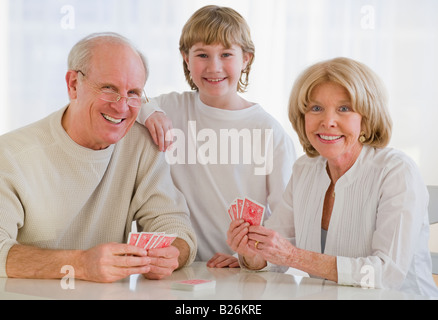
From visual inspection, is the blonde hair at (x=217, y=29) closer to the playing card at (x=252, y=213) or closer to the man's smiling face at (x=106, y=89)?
the man's smiling face at (x=106, y=89)

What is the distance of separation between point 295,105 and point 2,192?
1080mm

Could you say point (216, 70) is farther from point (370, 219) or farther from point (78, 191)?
point (370, 219)

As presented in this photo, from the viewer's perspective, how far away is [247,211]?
1.85 metres

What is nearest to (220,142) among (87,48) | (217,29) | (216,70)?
(216,70)

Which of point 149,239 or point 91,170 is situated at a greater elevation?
point 91,170

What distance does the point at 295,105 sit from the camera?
2.06 m

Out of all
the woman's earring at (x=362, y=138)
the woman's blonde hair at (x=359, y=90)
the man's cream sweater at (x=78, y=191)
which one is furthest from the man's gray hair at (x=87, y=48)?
the woman's earring at (x=362, y=138)

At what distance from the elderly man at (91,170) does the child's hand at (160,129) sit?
8cm

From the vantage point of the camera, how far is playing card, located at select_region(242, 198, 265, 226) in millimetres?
1818

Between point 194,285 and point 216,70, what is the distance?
1.10 metres

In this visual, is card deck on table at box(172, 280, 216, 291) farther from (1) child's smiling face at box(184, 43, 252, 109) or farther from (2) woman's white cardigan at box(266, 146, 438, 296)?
(1) child's smiling face at box(184, 43, 252, 109)

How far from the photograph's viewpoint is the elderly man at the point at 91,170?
6.49ft

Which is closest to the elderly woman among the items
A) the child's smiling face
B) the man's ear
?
the child's smiling face

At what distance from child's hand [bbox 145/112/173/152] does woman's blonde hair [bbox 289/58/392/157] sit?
1.82 feet
